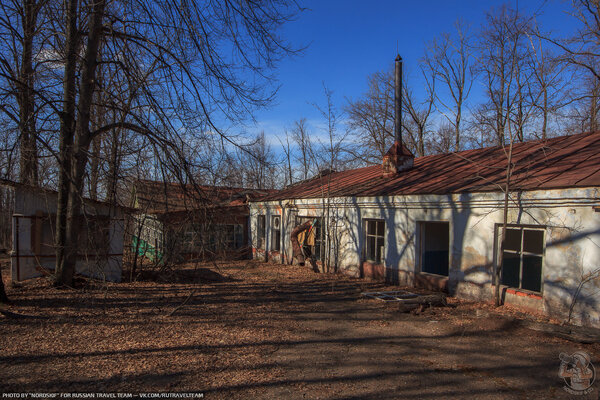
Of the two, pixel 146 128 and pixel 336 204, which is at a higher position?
pixel 146 128

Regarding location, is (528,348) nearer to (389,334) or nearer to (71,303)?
(389,334)

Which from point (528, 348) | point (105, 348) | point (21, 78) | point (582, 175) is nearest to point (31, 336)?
point (105, 348)

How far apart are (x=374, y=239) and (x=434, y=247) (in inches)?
78.7

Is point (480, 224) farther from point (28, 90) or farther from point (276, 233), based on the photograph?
point (276, 233)

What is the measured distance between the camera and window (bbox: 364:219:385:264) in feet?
42.5

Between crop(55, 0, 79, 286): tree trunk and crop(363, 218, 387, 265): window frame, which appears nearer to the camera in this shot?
crop(55, 0, 79, 286): tree trunk

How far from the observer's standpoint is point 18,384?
14.3 feet

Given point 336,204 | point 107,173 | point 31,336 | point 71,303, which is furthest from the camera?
point 336,204

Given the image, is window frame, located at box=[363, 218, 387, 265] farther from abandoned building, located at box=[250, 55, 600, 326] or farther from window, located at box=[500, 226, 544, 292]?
window, located at box=[500, 226, 544, 292]

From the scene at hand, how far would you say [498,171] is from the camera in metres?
10.2

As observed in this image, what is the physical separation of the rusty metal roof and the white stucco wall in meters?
0.23

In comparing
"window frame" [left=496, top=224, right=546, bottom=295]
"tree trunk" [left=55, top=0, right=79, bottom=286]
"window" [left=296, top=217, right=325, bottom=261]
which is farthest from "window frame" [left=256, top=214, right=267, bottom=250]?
"window frame" [left=496, top=224, right=546, bottom=295]

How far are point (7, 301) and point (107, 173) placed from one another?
11.5 ft

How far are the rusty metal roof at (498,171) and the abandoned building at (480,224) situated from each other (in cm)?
3
